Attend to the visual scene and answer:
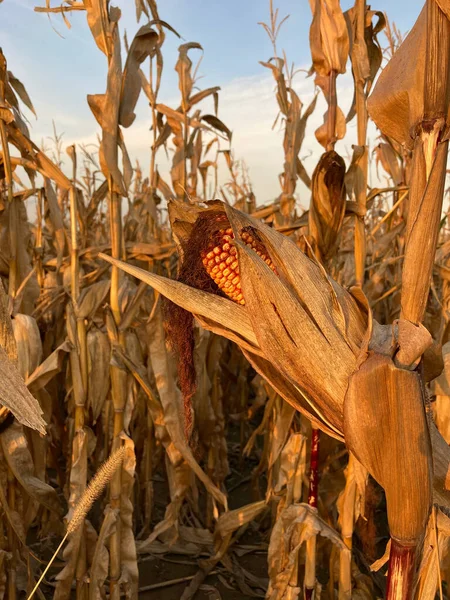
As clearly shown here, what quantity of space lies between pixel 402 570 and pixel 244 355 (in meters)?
0.78

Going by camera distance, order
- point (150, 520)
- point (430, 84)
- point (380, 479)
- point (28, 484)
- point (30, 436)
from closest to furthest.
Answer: point (430, 84) → point (380, 479) → point (28, 484) → point (30, 436) → point (150, 520)

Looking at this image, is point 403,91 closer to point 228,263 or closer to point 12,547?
point 228,263

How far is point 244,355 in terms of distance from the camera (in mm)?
1550

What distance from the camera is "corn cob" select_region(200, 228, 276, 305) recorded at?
108 centimetres

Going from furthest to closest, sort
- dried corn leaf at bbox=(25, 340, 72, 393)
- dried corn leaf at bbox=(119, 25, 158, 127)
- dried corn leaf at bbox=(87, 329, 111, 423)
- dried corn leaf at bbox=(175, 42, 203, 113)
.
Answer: dried corn leaf at bbox=(175, 42, 203, 113) → dried corn leaf at bbox=(87, 329, 111, 423) → dried corn leaf at bbox=(119, 25, 158, 127) → dried corn leaf at bbox=(25, 340, 72, 393)

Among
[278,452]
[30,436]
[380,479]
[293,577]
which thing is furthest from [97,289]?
[380,479]

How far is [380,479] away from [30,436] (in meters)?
1.92

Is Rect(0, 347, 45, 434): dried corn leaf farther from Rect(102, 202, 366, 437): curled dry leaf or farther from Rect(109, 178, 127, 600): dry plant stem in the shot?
Rect(109, 178, 127, 600): dry plant stem

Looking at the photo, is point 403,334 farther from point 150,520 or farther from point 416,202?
point 150,520

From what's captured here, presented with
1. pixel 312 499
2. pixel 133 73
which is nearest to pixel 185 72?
pixel 133 73

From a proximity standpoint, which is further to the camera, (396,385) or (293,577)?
(293,577)

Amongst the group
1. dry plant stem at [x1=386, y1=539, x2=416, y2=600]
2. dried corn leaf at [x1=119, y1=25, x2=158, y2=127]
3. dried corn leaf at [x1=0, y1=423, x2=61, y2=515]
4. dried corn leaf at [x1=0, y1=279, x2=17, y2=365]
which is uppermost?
dried corn leaf at [x1=119, y1=25, x2=158, y2=127]

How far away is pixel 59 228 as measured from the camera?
9.25ft

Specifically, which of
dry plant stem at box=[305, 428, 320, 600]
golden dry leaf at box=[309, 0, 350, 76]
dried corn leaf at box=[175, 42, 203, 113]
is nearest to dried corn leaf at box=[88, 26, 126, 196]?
golden dry leaf at box=[309, 0, 350, 76]
